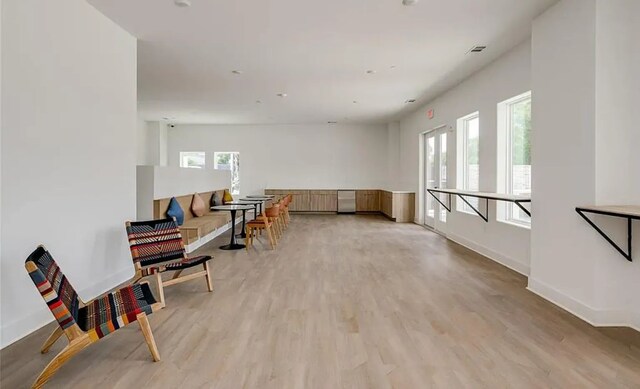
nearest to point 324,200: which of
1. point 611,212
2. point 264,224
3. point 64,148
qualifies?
point 264,224

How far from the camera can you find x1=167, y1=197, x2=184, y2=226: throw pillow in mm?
6205

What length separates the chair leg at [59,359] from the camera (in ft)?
7.09

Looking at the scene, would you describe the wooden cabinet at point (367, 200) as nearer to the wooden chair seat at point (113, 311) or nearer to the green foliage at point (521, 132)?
the green foliage at point (521, 132)

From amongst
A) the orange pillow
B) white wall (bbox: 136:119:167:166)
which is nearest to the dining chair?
the orange pillow

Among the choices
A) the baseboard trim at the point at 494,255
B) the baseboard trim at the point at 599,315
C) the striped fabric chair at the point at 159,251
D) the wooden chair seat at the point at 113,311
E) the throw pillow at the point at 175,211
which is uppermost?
the throw pillow at the point at 175,211

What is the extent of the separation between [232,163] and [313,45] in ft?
28.1

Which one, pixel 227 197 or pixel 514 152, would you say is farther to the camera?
pixel 227 197

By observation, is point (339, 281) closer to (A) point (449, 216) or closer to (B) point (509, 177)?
(B) point (509, 177)

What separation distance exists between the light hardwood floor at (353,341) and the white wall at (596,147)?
29 cm

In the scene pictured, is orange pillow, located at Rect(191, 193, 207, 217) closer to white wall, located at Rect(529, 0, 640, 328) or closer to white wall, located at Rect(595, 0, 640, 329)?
A: white wall, located at Rect(529, 0, 640, 328)

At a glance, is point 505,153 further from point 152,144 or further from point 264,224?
point 152,144

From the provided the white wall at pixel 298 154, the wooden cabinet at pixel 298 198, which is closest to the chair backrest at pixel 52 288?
the wooden cabinet at pixel 298 198

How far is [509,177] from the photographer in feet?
17.8

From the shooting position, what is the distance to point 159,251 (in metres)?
4.06
